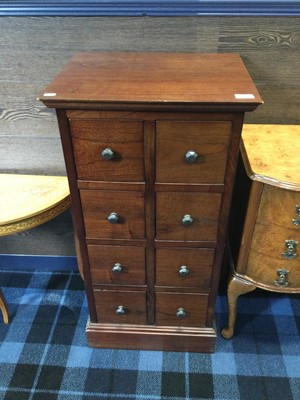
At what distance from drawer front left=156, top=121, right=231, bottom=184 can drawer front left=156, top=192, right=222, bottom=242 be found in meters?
0.06

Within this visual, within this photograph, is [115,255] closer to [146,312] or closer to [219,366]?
[146,312]

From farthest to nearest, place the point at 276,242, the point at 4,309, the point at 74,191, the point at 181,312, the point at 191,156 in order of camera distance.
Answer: the point at 4,309
the point at 181,312
the point at 276,242
the point at 74,191
the point at 191,156

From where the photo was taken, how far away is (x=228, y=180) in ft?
3.19

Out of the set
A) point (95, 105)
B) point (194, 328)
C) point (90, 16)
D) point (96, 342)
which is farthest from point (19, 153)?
point (194, 328)

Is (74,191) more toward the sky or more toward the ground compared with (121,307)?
more toward the sky

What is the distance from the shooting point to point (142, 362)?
137cm

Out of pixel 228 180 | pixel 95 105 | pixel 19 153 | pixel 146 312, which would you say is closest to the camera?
pixel 95 105

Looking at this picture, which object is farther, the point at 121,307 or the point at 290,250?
the point at 121,307

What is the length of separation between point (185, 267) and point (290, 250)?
338 millimetres

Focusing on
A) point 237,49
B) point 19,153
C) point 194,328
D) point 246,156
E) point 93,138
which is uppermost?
point 237,49

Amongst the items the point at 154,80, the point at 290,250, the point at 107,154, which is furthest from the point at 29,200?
the point at 290,250

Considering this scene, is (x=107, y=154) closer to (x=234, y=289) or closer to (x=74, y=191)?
(x=74, y=191)

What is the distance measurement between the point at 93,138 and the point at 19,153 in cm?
64

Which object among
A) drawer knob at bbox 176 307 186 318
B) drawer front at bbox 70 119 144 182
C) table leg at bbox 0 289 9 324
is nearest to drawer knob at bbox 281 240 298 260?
drawer knob at bbox 176 307 186 318
